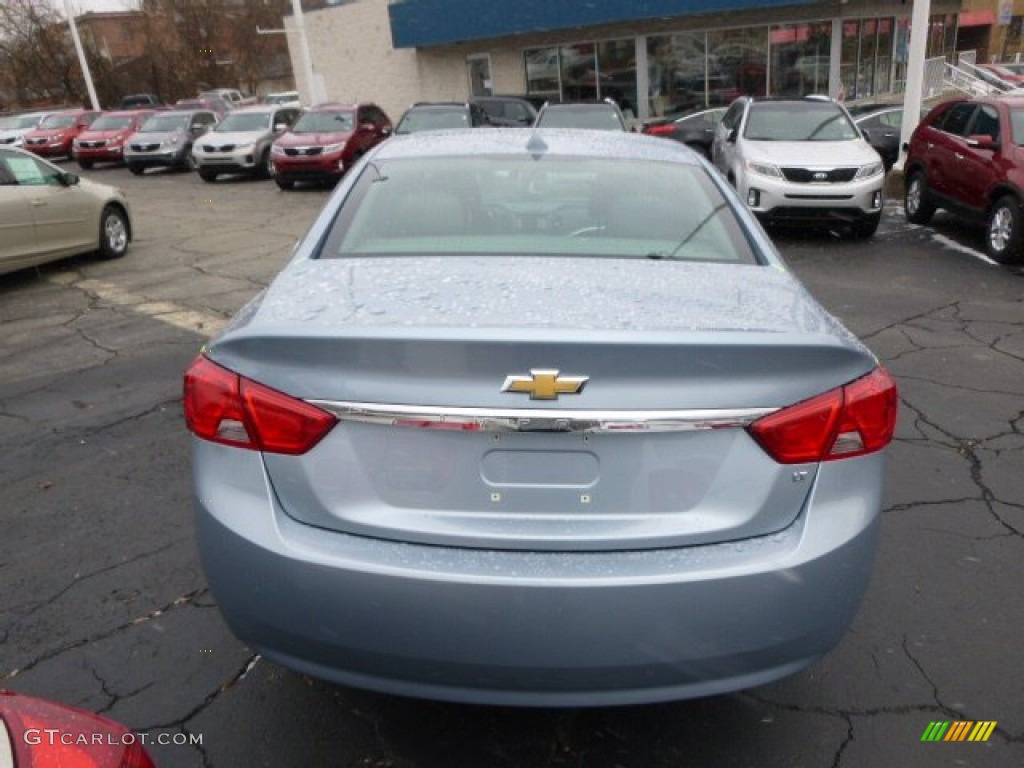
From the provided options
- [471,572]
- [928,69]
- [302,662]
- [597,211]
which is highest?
[597,211]

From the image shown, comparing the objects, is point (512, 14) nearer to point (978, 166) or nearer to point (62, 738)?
point (978, 166)

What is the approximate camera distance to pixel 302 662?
2.06 m

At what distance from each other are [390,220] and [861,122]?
15.2m

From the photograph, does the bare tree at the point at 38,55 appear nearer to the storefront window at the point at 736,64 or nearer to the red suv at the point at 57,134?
the red suv at the point at 57,134

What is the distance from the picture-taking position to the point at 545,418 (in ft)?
6.03

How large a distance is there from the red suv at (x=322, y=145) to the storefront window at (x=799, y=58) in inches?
506

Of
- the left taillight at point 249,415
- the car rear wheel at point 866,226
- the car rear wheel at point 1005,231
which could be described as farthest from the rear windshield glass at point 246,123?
the left taillight at point 249,415

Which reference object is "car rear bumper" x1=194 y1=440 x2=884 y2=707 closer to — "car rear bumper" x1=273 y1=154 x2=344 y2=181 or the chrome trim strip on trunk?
the chrome trim strip on trunk

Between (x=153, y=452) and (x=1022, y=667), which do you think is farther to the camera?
(x=153, y=452)

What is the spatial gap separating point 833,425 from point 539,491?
2.33ft

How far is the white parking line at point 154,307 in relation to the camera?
7.07 metres

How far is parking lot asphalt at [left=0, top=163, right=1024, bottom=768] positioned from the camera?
2.44 meters

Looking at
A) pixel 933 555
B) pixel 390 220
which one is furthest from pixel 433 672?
pixel 933 555

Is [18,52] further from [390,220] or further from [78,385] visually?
[390,220]
